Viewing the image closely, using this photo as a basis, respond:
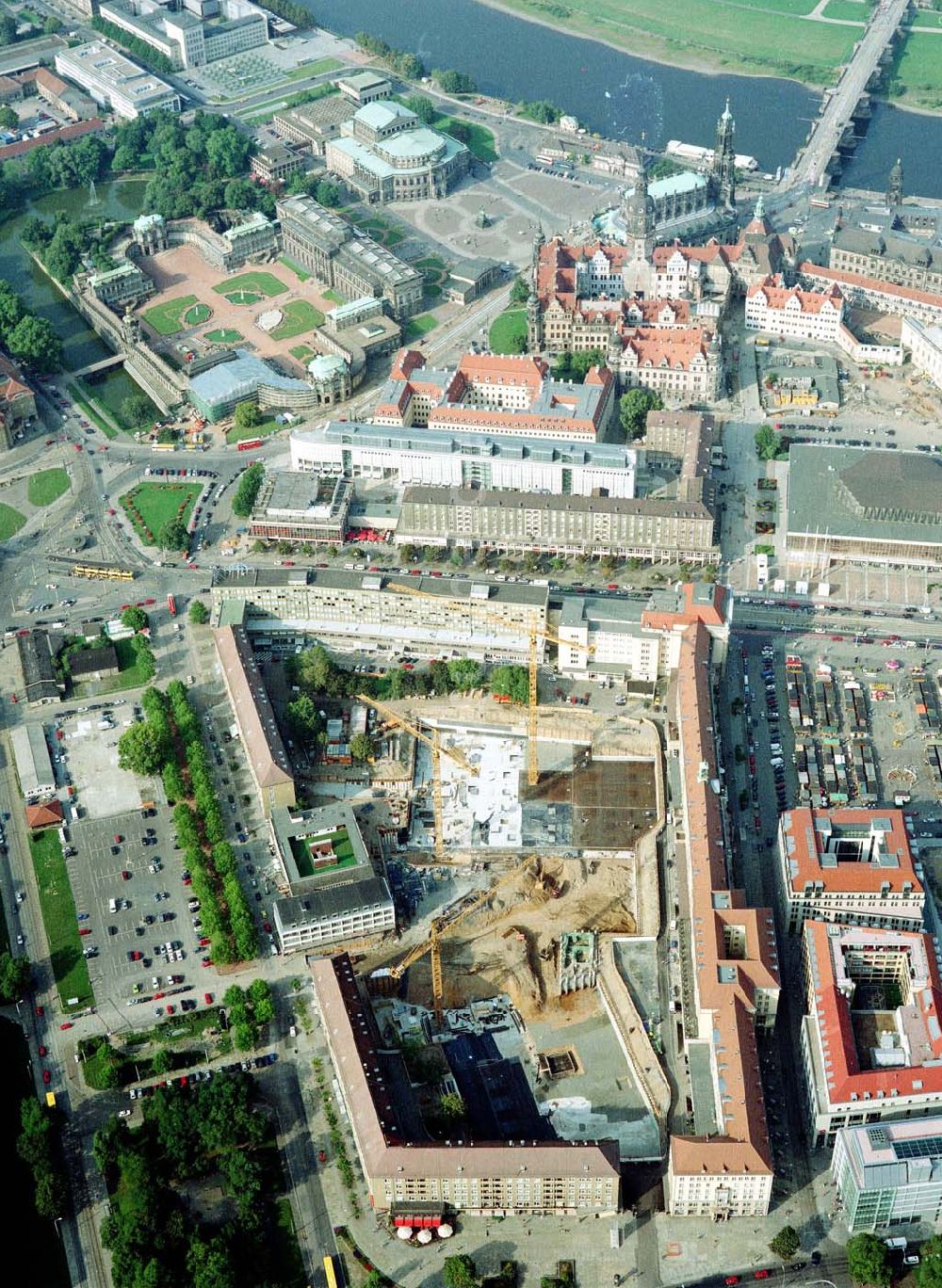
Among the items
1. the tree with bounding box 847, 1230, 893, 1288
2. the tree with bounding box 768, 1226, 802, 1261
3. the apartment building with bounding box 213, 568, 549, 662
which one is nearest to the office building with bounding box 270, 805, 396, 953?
the apartment building with bounding box 213, 568, 549, 662

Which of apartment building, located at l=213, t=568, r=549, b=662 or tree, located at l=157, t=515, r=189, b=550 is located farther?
tree, located at l=157, t=515, r=189, b=550

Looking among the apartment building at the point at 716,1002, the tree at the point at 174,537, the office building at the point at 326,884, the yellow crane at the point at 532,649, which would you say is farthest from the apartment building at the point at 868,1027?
the tree at the point at 174,537

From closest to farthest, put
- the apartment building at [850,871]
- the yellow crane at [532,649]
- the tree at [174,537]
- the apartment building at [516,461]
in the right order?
the apartment building at [850,871] → the yellow crane at [532,649] → the tree at [174,537] → the apartment building at [516,461]

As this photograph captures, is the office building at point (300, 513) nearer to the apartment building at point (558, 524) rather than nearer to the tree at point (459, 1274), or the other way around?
the apartment building at point (558, 524)

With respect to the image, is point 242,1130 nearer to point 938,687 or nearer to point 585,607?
point 585,607

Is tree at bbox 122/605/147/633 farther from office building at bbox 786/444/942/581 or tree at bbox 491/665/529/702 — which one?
office building at bbox 786/444/942/581

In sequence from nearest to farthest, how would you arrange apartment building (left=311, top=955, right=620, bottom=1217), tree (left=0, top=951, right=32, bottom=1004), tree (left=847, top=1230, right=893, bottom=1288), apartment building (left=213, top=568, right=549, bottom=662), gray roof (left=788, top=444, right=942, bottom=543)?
tree (left=847, top=1230, right=893, bottom=1288)
apartment building (left=311, top=955, right=620, bottom=1217)
tree (left=0, top=951, right=32, bottom=1004)
apartment building (left=213, top=568, right=549, bottom=662)
gray roof (left=788, top=444, right=942, bottom=543)
